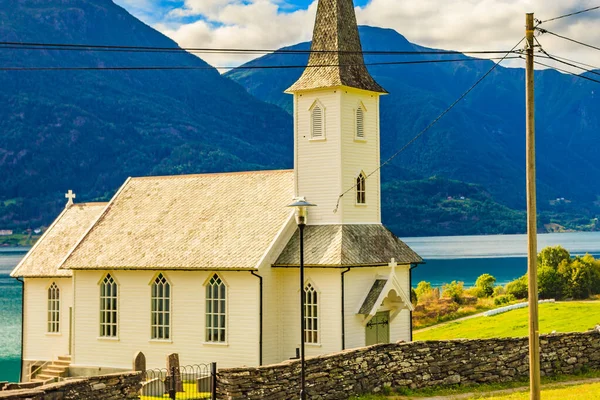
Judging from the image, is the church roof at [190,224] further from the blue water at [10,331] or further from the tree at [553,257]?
the tree at [553,257]

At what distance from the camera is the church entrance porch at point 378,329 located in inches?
1407

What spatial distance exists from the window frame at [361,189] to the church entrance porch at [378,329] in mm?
4507

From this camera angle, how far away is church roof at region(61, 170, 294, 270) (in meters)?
36.2

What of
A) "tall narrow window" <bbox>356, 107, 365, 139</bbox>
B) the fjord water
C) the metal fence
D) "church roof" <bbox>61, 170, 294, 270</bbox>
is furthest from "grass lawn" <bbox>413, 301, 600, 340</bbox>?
the fjord water

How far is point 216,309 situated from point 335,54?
1117 centimetres

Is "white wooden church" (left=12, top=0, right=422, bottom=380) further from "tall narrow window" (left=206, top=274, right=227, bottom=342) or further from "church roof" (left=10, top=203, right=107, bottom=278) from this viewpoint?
"church roof" (left=10, top=203, right=107, bottom=278)

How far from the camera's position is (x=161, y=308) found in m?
37.5

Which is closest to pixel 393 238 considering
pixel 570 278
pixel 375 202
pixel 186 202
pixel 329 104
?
pixel 375 202

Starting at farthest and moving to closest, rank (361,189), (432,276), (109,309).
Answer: (432,276) → (109,309) → (361,189)

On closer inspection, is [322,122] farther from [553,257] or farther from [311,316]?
[553,257]

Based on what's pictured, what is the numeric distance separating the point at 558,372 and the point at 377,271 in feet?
28.4

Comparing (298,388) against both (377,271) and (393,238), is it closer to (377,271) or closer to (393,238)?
(377,271)

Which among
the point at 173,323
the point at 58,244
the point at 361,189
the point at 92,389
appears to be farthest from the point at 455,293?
the point at 92,389

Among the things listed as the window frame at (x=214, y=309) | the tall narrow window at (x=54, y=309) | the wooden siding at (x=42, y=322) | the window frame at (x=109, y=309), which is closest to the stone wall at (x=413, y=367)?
the window frame at (x=214, y=309)
